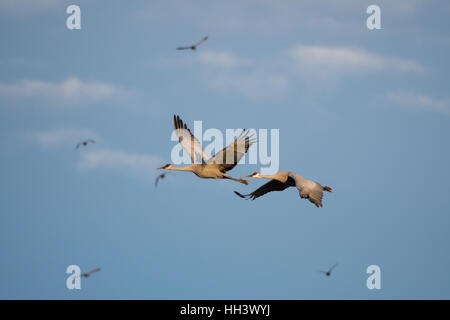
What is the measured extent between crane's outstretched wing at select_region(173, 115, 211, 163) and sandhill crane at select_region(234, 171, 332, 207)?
220 cm

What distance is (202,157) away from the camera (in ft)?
117

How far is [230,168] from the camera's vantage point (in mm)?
34719

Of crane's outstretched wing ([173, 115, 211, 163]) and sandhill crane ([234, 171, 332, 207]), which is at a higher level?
crane's outstretched wing ([173, 115, 211, 163])

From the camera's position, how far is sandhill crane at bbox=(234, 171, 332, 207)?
104 ft

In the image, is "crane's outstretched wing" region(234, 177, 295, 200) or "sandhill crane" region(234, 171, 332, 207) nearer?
"sandhill crane" region(234, 171, 332, 207)

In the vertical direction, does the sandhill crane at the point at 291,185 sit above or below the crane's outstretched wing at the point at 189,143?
below

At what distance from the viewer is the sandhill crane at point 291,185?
31.7m

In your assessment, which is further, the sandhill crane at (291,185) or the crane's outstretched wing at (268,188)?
the crane's outstretched wing at (268,188)

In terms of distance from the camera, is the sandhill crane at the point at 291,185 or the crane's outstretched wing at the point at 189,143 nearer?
the sandhill crane at the point at 291,185

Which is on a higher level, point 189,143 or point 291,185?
point 189,143

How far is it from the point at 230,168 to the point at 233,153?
32.8 inches

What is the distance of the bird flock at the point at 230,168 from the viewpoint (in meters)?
32.8
